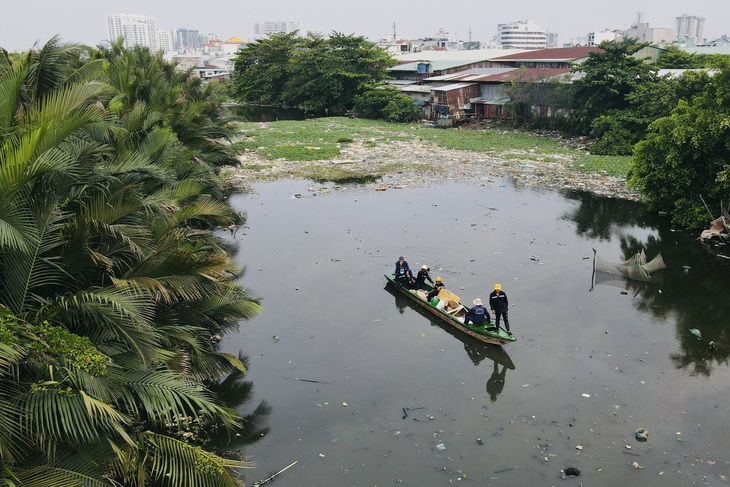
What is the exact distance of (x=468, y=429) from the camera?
933cm

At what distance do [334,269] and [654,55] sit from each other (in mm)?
35645

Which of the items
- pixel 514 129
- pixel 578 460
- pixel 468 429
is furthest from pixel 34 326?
pixel 514 129

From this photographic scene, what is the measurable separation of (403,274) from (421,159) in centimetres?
1737

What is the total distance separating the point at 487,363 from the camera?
11.4 meters

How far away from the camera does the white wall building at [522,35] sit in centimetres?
17012

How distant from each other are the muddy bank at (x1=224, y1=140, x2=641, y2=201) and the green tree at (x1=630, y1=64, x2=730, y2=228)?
3.09 m

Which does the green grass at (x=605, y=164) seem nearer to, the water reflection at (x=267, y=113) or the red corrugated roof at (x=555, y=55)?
the red corrugated roof at (x=555, y=55)

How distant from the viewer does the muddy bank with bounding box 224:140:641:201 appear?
2555 centimetres

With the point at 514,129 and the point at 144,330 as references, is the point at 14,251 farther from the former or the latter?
the point at 514,129

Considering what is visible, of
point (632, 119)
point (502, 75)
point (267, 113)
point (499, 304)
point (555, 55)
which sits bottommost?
point (499, 304)

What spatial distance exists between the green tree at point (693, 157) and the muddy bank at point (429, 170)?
3.09 meters

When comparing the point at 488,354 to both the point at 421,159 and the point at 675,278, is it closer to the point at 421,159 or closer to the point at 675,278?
the point at 675,278

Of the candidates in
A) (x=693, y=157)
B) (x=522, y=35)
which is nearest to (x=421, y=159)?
(x=693, y=157)

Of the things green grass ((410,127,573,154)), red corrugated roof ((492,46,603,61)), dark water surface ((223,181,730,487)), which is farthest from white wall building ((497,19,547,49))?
dark water surface ((223,181,730,487))
